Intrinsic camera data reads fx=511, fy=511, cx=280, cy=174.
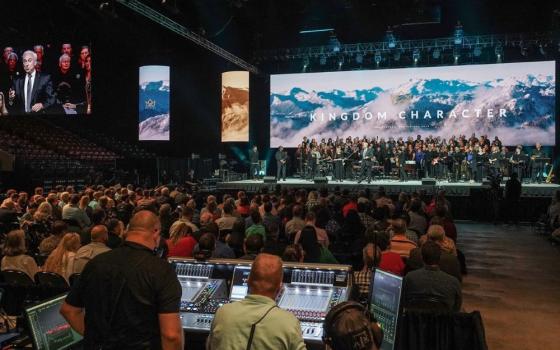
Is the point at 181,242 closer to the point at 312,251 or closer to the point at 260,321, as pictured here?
the point at 312,251

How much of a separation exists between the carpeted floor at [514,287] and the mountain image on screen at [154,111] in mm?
12602

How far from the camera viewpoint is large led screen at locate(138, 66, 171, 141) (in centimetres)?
2002

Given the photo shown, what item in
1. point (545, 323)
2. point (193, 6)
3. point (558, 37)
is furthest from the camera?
point (193, 6)

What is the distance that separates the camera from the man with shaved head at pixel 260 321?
1.88 meters

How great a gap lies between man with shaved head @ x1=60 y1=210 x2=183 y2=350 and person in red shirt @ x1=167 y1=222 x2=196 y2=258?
2.79 meters

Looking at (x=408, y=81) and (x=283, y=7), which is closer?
(x=283, y=7)

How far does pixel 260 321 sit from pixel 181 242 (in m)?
3.35

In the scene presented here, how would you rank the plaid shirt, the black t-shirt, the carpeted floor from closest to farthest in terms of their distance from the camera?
1. the black t-shirt
2. the plaid shirt
3. the carpeted floor

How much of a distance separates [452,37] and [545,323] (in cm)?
1300

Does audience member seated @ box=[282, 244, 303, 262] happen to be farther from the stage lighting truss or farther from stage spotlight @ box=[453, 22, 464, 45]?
the stage lighting truss

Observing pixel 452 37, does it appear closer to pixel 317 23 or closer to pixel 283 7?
pixel 317 23

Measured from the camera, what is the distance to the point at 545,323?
5363 millimetres

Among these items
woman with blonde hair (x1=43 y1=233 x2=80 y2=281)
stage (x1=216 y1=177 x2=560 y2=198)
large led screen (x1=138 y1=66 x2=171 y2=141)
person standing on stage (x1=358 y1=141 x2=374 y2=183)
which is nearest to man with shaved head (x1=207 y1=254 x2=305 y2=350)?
woman with blonde hair (x1=43 y1=233 x2=80 y2=281)

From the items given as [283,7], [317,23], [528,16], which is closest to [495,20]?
[528,16]
